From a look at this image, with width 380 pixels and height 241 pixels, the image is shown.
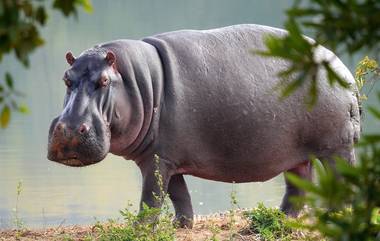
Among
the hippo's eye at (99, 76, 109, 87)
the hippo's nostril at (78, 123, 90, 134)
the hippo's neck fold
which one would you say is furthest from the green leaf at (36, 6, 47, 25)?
the hippo's neck fold

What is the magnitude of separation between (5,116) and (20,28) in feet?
0.52

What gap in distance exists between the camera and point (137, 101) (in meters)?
5.75

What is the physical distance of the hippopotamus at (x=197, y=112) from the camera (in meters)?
5.57

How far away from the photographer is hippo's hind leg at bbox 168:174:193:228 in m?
6.30

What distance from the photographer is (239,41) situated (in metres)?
6.34

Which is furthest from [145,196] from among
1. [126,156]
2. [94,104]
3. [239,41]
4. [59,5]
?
[59,5]

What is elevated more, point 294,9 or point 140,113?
point 294,9

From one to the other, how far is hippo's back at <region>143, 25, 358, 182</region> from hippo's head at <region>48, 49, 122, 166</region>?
0.46 meters

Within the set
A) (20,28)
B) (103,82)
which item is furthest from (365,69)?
(20,28)

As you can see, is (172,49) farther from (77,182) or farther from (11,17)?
(77,182)

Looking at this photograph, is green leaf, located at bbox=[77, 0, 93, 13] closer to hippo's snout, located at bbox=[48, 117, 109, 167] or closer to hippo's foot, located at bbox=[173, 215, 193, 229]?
hippo's snout, located at bbox=[48, 117, 109, 167]

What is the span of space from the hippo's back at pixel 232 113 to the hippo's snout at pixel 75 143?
22.1 inches

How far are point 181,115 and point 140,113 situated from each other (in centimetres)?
28

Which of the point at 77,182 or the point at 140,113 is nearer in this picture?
the point at 140,113
